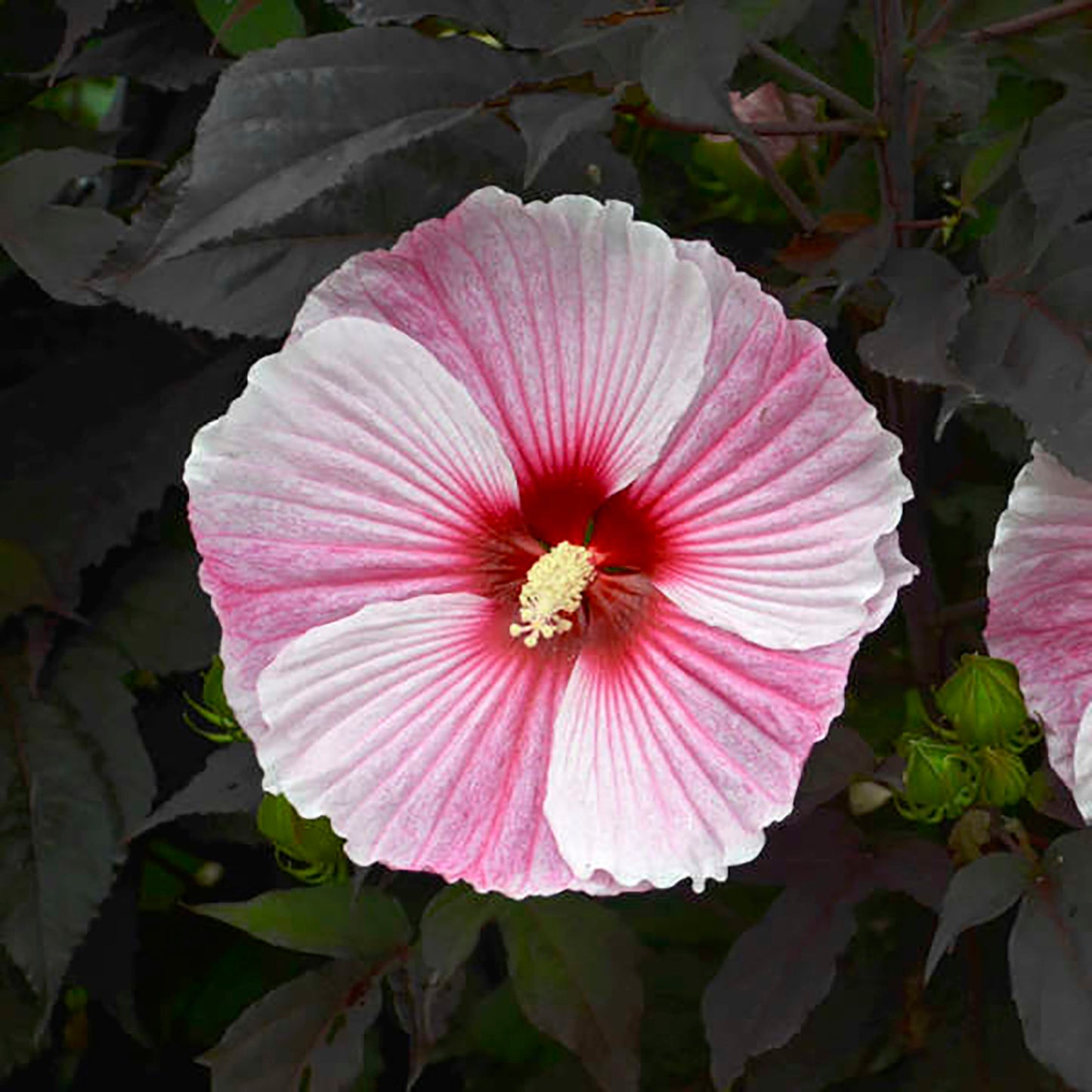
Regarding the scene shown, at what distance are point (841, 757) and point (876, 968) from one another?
0.19 meters

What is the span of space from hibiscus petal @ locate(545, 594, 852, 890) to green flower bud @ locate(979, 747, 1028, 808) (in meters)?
0.08

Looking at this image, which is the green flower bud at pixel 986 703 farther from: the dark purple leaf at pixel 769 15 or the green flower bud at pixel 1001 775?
the dark purple leaf at pixel 769 15

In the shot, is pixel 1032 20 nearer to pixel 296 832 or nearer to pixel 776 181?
pixel 776 181

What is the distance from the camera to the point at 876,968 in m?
0.73

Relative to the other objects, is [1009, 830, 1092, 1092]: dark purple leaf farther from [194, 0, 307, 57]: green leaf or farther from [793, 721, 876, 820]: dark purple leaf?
[194, 0, 307, 57]: green leaf

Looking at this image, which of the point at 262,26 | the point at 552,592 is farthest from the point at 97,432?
the point at 552,592

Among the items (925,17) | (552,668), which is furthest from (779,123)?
(552,668)

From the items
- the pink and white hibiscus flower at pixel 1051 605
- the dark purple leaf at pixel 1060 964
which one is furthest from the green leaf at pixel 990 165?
the dark purple leaf at pixel 1060 964

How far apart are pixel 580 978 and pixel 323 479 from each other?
21 cm

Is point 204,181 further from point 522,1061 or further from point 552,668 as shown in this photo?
point 522,1061

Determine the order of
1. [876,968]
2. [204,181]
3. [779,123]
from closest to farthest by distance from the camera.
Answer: [204,181] < [779,123] < [876,968]

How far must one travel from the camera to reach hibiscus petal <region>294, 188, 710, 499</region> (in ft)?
1.69

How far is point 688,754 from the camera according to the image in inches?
20.6

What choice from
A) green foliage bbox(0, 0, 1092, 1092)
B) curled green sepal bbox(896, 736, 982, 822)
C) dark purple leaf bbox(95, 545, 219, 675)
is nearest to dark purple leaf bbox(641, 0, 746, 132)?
green foliage bbox(0, 0, 1092, 1092)
